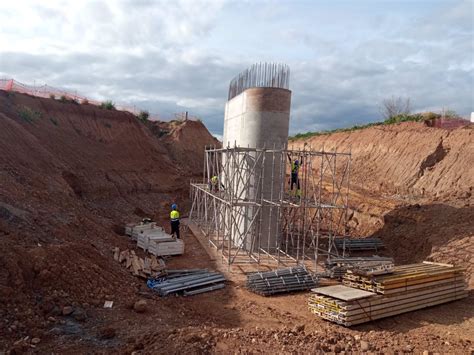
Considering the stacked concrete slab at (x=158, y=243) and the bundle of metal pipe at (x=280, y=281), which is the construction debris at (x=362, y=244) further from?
the stacked concrete slab at (x=158, y=243)

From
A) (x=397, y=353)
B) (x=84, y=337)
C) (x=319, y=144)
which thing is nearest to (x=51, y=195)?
(x=84, y=337)

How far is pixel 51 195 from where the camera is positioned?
15.9m

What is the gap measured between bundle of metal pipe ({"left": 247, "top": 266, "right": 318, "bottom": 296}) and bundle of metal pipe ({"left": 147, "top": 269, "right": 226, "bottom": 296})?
38.4 inches

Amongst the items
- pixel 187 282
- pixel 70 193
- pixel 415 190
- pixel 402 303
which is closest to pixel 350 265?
pixel 402 303

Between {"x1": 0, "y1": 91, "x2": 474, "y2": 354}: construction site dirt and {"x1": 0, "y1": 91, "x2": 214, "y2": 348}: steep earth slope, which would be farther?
{"x1": 0, "y1": 91, "x2": 214, "y2": 348}: steep earth slope

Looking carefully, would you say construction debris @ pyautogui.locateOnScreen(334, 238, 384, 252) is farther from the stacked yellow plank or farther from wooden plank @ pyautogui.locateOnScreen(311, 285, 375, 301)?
wooden plank @ pyautogui.locateOnScreen(311, 285, 375, 301)

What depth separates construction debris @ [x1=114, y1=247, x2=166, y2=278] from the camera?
39.8ft

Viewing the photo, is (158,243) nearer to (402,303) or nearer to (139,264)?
(139,264)

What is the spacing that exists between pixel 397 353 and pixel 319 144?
29.3m

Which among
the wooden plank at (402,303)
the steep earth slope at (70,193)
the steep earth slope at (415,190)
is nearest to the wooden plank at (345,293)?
the wooden plank at (402,303)

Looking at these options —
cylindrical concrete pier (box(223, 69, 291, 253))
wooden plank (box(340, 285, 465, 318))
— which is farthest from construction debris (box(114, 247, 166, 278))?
wooden plank (box(340, 285, 465, 318))

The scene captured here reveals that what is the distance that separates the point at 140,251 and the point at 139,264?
8.91 ft

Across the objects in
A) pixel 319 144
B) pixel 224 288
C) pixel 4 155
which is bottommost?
pixel 224 288

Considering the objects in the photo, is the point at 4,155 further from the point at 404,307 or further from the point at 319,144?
the point at 319,144
